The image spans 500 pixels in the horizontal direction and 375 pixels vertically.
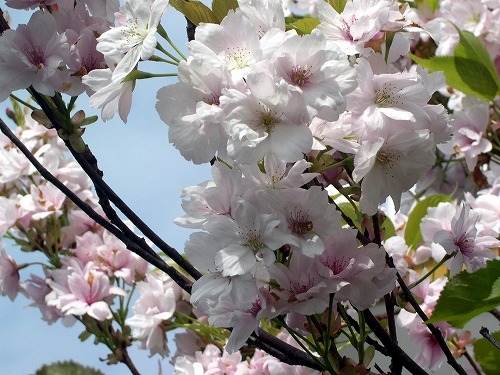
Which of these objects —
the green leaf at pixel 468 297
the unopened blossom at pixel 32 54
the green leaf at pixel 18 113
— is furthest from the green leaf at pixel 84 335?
the green leaf at pixel 468 297

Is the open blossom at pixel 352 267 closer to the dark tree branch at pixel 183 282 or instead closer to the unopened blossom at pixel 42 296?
the dark tree branch at pixel 183 282

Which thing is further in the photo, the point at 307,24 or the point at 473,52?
the point at 473,52

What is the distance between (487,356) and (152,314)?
1.63 feet

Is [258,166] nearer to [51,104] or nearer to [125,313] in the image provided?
[51,104]

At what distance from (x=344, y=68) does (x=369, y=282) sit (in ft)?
0.56

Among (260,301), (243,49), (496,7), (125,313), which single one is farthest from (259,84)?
(496,7)

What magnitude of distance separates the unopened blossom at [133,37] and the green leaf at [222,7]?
72 mm

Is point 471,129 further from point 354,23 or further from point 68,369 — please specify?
point 68,369

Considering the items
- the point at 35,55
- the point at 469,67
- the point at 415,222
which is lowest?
the point at 415,222

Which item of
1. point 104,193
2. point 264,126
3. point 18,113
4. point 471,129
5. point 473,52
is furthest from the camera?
point 18,113

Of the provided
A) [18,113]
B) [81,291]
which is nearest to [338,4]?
[81,291]

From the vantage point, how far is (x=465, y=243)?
2.02 feet

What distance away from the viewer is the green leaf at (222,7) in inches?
20.5

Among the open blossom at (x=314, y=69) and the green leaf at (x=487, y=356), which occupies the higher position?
the open blossom at (x=314, y=69)
